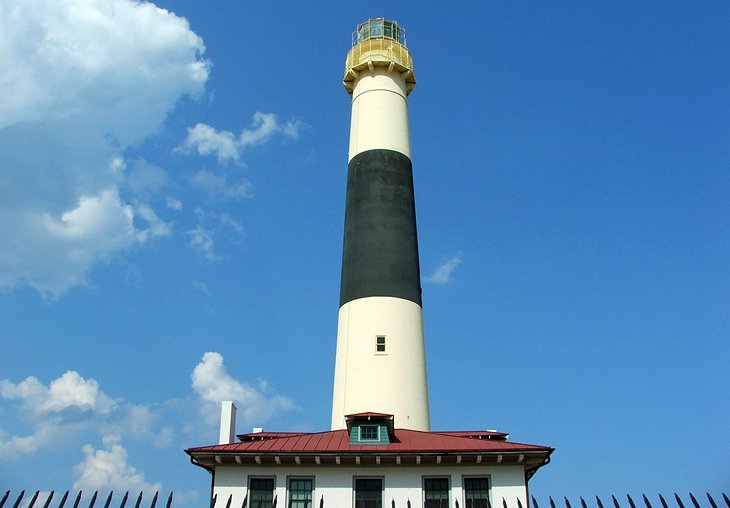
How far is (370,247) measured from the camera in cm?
2950

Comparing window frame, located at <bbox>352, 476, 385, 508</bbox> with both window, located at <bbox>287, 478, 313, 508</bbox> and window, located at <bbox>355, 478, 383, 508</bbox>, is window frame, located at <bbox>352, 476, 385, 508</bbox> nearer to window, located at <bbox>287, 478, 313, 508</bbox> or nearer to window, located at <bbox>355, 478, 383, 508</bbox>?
window, located at <bbox>355, 478, 383, 508</bbox>

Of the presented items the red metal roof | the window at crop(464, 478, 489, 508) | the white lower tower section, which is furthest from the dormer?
the white lower tower section

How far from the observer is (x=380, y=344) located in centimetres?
2780

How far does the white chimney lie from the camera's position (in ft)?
85.6

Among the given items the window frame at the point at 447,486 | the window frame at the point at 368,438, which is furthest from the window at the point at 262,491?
the window frame at the point at 447,486

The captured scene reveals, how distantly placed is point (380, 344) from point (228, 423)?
20.2 feet

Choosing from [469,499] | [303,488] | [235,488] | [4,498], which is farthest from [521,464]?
[4,498]

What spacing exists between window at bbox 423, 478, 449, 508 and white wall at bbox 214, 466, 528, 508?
0.49 feet

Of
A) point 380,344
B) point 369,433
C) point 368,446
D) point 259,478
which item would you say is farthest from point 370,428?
point 380,344

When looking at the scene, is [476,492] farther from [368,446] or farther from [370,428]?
[370,428]

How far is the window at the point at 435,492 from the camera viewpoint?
22062mm

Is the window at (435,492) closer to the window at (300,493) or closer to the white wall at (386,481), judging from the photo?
the white wall at (386,481)

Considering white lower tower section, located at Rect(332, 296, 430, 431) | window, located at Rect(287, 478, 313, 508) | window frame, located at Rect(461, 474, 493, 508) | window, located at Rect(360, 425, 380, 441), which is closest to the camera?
window frame, located at Rect(461, 474, 493, 508)

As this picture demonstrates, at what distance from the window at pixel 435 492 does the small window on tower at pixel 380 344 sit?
6327mm
